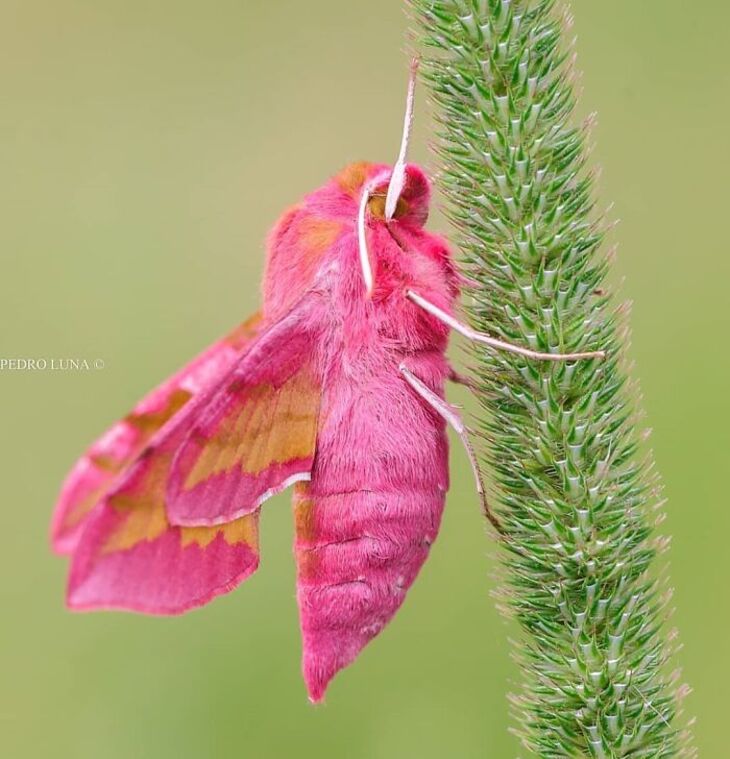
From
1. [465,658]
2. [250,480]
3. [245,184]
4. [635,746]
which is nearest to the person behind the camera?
[635,746]

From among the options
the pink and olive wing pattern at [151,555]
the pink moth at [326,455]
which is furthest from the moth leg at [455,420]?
the pink and olive wing pattern at [151,555]

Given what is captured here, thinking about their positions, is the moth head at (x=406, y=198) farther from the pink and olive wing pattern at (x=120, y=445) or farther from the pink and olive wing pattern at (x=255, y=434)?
the pink and olive wing pattern at (x=120, y=445)

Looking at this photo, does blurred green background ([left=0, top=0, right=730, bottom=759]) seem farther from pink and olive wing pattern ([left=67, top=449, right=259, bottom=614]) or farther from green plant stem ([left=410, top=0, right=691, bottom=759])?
pink and olive wing pattern ([left=67, top=449, right=259, bottom=614])

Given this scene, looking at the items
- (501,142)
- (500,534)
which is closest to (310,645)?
(500,534)

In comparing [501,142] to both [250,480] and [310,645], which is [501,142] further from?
[310,645]

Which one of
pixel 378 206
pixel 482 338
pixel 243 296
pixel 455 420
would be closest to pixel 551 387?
pixel 482 338
